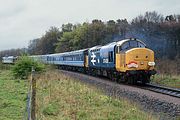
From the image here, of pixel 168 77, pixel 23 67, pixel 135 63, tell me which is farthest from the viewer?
pixel 23 67

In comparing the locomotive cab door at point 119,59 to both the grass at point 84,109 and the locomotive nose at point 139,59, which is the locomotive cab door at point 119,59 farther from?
the grass at point 84,109

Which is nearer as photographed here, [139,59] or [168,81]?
[139,59]

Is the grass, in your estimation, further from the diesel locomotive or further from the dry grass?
the dry grass

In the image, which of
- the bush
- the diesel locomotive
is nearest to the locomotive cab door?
the diesel locomotive

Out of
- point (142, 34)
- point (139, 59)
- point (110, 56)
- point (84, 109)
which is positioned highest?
point (142, 34)

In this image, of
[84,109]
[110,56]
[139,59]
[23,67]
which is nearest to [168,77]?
[139,59]

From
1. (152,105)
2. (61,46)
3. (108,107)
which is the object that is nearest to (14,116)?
(108,107)

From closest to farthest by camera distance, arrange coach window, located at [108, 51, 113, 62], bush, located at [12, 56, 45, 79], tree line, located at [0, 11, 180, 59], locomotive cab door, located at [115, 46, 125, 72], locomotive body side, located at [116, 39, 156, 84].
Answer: locomotive body side, located at [116, 39, 156, 84] → locomotive cab door, located at [115, 46, 125, 72] → coach window, located at [108, 51, 113, 62] → bush, located at [12, 56, 45, 79] → tree line, located at [0, 11, 180, 59]

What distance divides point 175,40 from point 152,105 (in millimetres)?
49858

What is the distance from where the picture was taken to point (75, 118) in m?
12.1

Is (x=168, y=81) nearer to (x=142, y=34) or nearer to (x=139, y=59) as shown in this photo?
(x=139, y=59)

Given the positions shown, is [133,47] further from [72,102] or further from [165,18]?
[165,18]

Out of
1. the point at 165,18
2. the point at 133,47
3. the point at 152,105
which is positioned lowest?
the point at 152,105

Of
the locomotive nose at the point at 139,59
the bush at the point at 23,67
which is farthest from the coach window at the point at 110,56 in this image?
the bush at the point at 23,67
